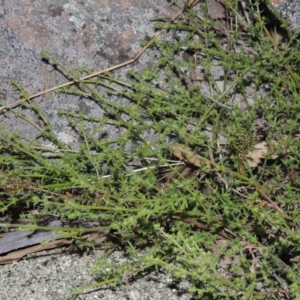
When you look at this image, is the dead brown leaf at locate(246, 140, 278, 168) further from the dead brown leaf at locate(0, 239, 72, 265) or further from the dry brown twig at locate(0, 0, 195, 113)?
the dead brown leaf at locate(0, 239, 72, 265)

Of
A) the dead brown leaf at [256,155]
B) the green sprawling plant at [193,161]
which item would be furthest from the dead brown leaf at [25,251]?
the dead brown leaf at [256,155]

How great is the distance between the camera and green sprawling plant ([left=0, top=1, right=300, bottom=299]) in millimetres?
2283

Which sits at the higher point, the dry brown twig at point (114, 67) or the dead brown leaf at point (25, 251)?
the dry brown twig at point (114, 67)

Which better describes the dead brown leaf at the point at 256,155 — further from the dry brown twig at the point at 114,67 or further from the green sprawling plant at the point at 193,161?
the dry brown twig at the point at 114,67

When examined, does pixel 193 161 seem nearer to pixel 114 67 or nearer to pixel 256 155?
pixel 256 155

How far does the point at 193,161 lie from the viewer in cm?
246

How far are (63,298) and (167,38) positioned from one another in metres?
0.98

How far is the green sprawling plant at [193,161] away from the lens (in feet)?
7.49

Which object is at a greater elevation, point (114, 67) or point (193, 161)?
point (114, 67)

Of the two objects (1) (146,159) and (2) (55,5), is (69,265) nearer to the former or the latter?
(1) (146,159)

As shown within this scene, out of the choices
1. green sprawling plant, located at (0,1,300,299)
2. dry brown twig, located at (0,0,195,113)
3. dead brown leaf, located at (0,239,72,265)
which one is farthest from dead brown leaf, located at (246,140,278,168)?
dead brown leaf, located at (0,239,72,265)

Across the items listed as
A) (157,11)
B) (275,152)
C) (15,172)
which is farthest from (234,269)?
(157,11)

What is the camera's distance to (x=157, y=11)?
2.58 meters

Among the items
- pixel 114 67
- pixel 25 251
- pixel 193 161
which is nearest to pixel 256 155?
pixel 193 161
